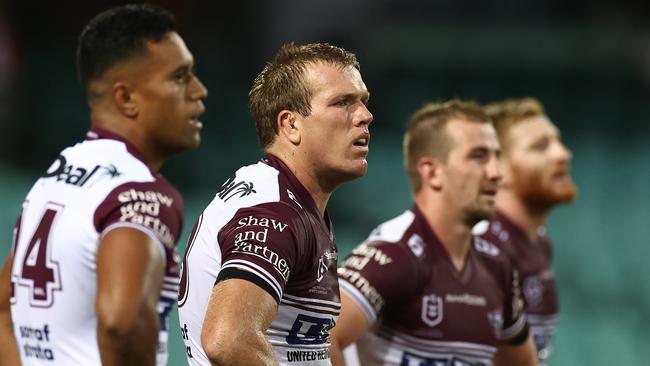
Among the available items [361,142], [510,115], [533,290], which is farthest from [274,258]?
[510,115]

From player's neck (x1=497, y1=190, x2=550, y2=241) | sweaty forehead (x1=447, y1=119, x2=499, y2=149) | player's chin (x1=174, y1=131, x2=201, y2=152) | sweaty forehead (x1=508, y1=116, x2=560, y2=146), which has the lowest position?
player's chin (x1=174, y1=131, x2=201, y2=152)

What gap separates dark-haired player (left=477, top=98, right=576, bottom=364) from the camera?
6.75 m

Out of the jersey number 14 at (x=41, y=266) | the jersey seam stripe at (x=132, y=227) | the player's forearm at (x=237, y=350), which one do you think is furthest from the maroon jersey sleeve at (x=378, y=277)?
the player's forearm at (x=237, y=350)

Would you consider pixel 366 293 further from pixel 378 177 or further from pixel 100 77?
pixel 378 177

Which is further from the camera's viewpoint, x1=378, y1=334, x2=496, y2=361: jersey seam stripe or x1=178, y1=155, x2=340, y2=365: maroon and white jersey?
x1=378, y1=334, x2=496, y2=361: jersey seam stripe

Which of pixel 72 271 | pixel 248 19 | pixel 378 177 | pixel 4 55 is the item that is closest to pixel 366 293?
pixel 72 271

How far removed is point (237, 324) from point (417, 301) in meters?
2.11

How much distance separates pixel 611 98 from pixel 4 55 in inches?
312

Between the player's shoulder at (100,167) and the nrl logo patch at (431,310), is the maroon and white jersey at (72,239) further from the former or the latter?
the nrl logo patch at (431,310)

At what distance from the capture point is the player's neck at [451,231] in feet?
18.0

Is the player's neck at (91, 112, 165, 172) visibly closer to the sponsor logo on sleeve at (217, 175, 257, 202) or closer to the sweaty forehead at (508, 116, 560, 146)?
the sponsor logo on sleeve at (217, 175, 257, 202)

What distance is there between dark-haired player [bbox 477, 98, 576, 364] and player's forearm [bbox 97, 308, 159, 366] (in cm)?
282

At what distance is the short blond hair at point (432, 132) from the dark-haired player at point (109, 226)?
119cm

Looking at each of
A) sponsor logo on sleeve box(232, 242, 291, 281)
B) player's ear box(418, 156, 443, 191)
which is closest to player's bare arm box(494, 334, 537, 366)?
player's ear box(418, 156, 443, 191)
